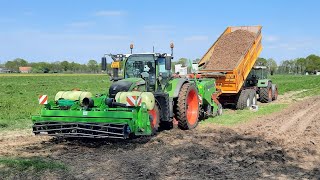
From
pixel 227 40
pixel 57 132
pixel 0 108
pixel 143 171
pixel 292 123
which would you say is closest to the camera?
pixel 143 171

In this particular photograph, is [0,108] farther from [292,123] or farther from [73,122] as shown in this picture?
[292,123]

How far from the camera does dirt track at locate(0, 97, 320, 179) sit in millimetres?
6688

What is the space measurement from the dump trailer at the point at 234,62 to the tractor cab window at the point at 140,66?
5585mm

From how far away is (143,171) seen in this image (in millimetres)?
6777

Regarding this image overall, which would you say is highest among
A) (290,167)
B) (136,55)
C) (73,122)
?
(136,55)

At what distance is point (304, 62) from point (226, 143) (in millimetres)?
127658

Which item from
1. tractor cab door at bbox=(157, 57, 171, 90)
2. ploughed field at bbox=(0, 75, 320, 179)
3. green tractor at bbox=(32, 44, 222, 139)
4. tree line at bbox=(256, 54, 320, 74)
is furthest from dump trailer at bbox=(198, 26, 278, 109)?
tree line at bbox=(256, 54, 320, 74)

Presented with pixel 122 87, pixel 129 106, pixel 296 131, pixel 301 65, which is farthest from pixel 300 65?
pixel 129 106

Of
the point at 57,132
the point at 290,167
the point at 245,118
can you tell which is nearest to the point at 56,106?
the point at 57,132

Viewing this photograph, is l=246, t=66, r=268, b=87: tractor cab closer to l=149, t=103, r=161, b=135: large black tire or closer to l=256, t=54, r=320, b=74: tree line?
l=149, t=103, r=161, b=135: large black tire

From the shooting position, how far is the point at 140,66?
1095 centimetres

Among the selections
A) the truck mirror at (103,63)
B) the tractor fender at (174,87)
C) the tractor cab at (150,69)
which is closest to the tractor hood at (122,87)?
the tractor cab at (150,69)

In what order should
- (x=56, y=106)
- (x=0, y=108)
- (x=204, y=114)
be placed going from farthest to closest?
1. (x=0, y=108)
2. (x=204, y=114)
3. (x=56, y=106)

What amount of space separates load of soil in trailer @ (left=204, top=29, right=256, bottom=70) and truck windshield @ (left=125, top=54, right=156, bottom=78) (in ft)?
19.9
